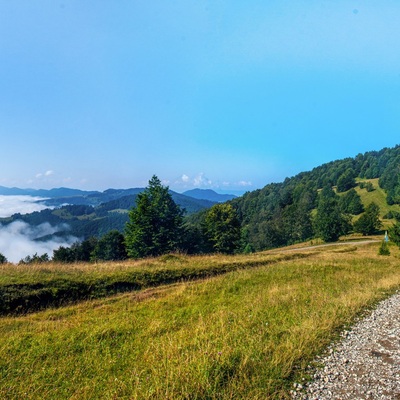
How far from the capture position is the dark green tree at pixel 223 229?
5538cm

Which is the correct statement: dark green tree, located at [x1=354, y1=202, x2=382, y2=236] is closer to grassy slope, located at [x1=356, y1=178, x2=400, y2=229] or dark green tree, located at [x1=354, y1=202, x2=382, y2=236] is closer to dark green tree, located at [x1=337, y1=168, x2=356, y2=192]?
grassy slope, located at [x1=356, y1=178, x2=400, y2=229]

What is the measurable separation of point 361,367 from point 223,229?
49688 millimetres

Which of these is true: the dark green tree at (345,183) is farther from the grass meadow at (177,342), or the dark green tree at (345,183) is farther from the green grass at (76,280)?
the grass meadow at (177,342)

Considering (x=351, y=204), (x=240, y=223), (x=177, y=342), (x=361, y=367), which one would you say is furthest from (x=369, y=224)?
(x=177, y=342)

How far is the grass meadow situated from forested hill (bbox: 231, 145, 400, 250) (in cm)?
8361

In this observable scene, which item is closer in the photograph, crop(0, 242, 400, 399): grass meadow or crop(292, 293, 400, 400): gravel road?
crop(292, 293, 400, 400): gravel road

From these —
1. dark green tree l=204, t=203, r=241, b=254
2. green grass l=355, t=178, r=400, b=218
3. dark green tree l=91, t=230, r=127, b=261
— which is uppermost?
green grass l=355, t=178, r=400, b=218

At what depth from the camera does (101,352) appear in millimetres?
7707

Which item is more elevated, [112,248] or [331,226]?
[331,226]

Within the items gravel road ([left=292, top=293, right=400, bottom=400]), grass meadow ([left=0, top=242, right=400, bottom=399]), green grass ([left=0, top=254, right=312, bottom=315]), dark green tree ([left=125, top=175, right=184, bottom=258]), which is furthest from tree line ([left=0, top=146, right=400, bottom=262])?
gravel road ([left=292, top=293, right=400, bottom=400])

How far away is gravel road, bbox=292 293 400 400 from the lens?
5.31m

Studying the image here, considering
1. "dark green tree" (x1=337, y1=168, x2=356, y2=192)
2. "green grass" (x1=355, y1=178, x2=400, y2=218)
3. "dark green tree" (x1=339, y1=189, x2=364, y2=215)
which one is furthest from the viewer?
"dark green tree" (x1=337, y1=168, x2=356, y2=192)

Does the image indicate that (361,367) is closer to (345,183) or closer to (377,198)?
(377,198)

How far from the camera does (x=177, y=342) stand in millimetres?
7754
